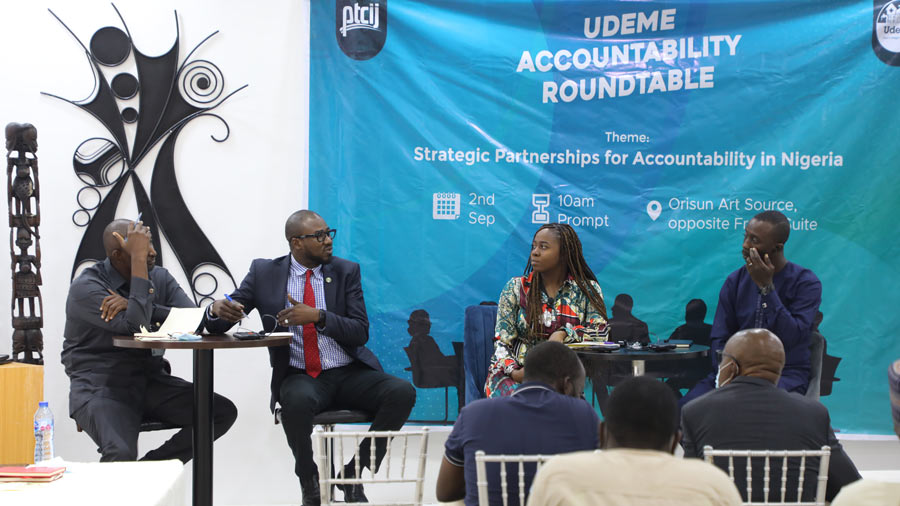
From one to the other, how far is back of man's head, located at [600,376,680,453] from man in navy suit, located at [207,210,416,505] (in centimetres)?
243

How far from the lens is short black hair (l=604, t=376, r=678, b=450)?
1613 millimetres

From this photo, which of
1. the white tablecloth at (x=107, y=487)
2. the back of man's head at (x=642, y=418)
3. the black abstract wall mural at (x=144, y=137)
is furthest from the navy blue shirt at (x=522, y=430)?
the black abstract wall mural at (x=144, y=137)

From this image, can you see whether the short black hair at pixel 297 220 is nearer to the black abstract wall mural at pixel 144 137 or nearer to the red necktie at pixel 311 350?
the red necktie at pixel 311 350

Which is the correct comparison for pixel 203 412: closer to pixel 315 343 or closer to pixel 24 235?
pixel 315 343

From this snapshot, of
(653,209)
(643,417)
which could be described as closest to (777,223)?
(653,209)

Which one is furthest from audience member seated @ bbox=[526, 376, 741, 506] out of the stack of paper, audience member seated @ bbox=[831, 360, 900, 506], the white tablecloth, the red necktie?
the red necktie

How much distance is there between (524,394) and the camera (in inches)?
88.7

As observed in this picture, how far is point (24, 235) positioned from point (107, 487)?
85.7 inches

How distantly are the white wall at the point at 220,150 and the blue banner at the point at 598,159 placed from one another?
0.24 metres

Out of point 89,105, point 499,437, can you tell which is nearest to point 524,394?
point 499,437

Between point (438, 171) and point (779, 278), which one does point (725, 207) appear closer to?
point (779, 278)

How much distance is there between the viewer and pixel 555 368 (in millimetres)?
2383

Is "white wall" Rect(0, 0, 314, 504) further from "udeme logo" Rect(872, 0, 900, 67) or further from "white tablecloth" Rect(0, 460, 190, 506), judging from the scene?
"udeme logo" Rect(872, 0, 900, 67)

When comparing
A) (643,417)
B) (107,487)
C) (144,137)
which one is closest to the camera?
(643,417)
